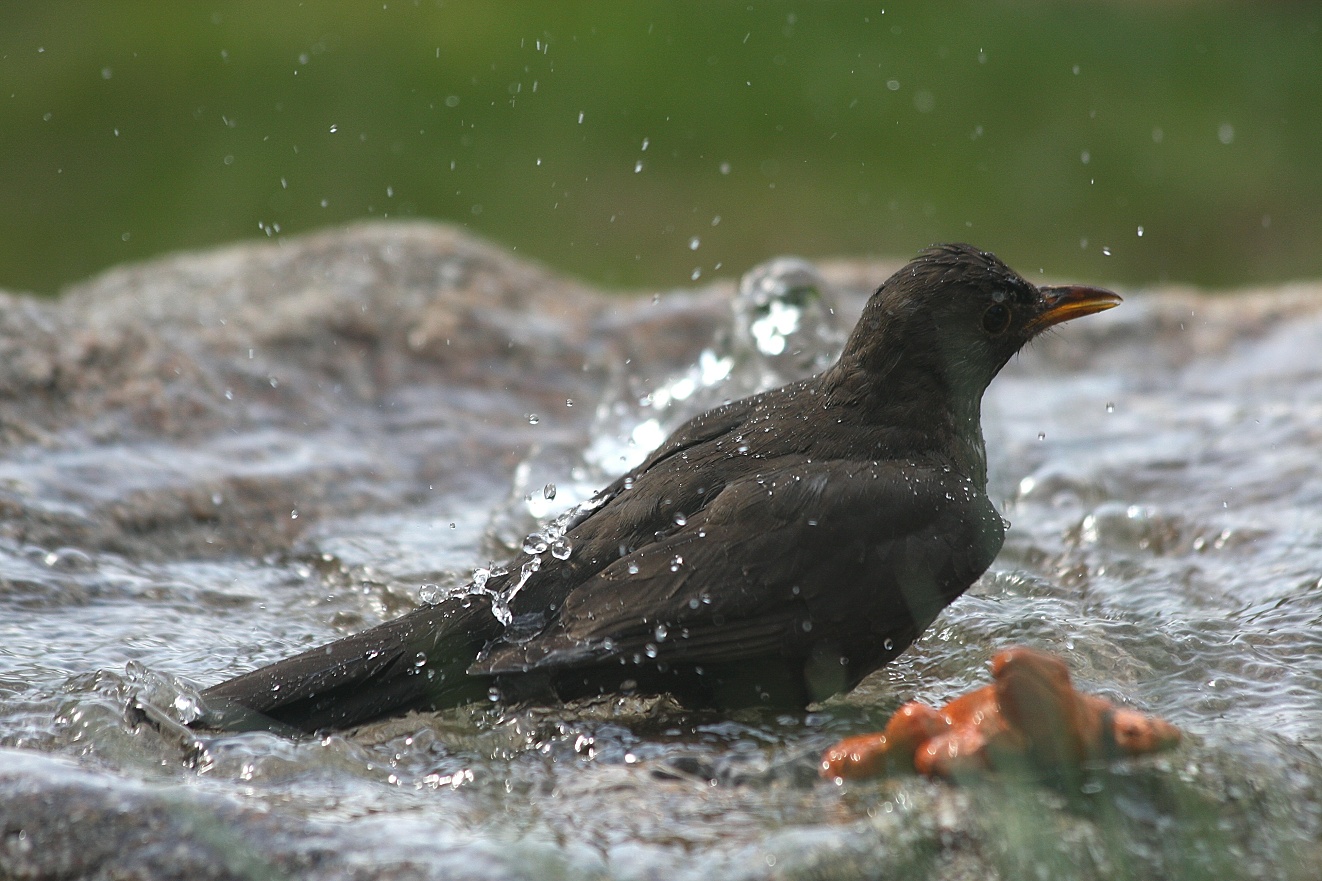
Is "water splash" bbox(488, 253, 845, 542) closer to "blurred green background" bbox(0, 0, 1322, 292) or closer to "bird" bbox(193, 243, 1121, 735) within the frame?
"bird" bbox(193, 243, 1121, 735)

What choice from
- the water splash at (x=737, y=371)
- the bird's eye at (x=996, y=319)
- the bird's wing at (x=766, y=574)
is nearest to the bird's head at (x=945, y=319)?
the bird's eye at (x=996, y=319)

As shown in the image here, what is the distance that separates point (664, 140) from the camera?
14219mm

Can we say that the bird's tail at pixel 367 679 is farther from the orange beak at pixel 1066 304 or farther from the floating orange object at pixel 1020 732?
the orange beak at pixel 1066 304

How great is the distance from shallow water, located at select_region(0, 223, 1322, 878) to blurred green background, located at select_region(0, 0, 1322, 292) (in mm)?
5959

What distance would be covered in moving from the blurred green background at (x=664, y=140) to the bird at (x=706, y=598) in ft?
29.4

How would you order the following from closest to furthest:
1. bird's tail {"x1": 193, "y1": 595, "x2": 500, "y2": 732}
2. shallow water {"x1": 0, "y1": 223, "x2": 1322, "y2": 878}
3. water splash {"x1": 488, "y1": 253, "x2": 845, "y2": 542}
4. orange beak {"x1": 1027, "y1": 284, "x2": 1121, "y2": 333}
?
shallow water {"x1": 0, "y1": 223, "x2": 1322, "y2": 878}, bird's tail {"x1": 193, "y1": 595, "x2": 500, "y2": 732}, orange beak {"x1": 1027, "y1": 284, "x2": 1121, "y2": 333}, water splash {"x1": 488, "y1": 253, "x2": 845, "y2": 542}

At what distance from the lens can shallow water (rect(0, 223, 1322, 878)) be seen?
241 cm

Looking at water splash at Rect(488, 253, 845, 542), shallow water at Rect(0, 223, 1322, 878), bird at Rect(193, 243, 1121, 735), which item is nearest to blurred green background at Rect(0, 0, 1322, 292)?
shallow water at Rect(0, 223, 1322, 878)

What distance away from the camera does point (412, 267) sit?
673 cm

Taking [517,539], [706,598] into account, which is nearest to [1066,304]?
[706,598]

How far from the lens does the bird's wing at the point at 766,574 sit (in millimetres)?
3225

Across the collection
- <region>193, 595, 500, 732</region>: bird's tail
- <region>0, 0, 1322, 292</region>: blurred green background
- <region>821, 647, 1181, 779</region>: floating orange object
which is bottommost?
<region>821, 647, 1181, 779</region>: floating orange object

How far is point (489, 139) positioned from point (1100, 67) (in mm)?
6638

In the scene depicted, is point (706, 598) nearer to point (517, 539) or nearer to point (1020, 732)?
point (1020, 732)
